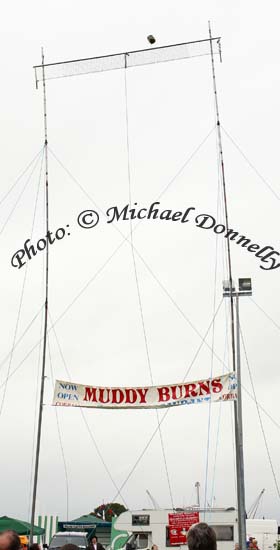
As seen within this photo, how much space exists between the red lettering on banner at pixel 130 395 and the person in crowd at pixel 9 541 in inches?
710

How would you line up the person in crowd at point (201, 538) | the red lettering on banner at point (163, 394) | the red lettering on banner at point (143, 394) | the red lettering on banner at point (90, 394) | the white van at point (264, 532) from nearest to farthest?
1. the person in crowd at point (201, 538)
2. the red lettering on banner at point (163, 394)
3. the red lettering on banner at point (143, 394)
4. the red lettering on banner at point (90, 394)
5. the white van at point (264, 532)

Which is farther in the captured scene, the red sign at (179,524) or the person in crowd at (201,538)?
the red sign at (179,524)

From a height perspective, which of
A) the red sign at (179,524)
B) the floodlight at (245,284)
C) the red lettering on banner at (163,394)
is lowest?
the red sign at (179,524)

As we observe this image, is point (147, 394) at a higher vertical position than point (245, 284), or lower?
lower

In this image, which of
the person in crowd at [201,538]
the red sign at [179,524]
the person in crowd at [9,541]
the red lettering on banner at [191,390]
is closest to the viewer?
the person in crowd at [9,541]

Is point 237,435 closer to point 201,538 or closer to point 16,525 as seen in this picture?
point 16,525

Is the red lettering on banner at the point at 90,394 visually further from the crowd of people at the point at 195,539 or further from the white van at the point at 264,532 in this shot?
the crowd of people at the point at 195,539

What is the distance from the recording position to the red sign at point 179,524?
89.8 feet

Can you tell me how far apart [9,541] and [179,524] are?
76.2 ft

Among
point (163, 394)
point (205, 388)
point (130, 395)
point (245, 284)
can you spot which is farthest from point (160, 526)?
point (245, 284)

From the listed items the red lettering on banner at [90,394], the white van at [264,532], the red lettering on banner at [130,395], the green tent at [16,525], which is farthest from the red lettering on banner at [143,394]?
the white van at [264,532]

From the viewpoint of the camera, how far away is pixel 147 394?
2300 cm

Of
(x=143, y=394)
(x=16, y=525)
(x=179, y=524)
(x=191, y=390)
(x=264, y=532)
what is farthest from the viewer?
(x=264, y=532)

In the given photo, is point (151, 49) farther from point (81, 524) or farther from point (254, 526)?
point (81, 524)
